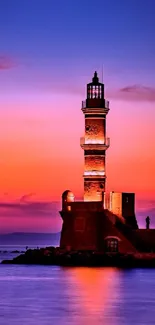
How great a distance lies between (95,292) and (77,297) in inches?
107

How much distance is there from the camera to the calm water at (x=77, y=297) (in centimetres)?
5009

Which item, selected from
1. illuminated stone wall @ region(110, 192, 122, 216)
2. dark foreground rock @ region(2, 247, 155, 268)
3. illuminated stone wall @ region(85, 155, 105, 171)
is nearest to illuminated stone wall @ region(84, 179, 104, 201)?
illuminated stone wall @ region(85, 155, 105, 171)

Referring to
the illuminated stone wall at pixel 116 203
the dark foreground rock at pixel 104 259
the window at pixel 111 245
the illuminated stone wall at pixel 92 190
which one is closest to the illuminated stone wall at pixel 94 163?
the illuminated stone wall at pixel 92 190

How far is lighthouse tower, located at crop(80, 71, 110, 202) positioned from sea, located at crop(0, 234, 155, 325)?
506 centimetres

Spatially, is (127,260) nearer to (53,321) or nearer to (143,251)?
(143,251)

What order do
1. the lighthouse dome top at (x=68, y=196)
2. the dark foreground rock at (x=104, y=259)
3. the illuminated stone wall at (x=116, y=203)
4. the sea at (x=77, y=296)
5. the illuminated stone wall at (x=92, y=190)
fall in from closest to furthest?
the sea at (x=77, y=296), the dark foreground rock at (x=104, y=259), the illuminated stone wall at (x=92, y=190), the lighthouse dome top at (x=68, y=196), the illuminated stone wall at (x=116, y=203)

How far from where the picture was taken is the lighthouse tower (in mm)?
76812

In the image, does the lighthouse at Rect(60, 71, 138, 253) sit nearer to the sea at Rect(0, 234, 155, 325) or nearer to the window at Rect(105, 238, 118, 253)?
the window at Rect(105, 238, 118, 253)

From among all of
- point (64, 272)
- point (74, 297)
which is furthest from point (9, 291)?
point (64, 272)

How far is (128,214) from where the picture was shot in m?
79.2

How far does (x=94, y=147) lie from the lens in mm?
77000

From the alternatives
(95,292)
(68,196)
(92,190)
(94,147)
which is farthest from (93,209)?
(95,292)

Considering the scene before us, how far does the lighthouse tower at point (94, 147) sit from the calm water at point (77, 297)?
5.11 meters

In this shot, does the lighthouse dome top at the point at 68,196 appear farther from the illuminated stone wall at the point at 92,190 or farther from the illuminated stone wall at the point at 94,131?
the illuminated stone wall at the point at 94,131
